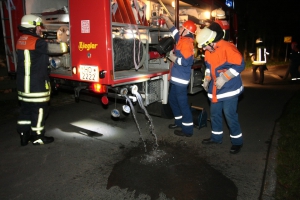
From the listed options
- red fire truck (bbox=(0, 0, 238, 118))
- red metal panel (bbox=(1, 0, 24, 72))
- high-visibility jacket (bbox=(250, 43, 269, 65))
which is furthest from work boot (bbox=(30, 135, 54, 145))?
high-visibility jacket (bbox=(250, 43, 269, 65))

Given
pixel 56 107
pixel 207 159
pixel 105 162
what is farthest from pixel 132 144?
pixel 56 107

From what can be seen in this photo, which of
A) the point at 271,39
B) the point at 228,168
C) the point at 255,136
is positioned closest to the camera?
the point at 228,168

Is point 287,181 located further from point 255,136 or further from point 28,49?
point 28,49

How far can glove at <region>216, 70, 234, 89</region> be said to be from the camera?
3.59 m

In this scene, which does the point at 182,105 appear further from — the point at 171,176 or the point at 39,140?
the point at 39,140

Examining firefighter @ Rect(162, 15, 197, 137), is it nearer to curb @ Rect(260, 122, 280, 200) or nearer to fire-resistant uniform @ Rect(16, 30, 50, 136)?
curb @ Rect(260, 122, 280, 200)

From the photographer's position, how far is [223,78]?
361cm

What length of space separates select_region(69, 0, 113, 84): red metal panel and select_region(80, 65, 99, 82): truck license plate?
0.06 metres

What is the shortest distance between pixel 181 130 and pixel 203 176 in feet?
4.87

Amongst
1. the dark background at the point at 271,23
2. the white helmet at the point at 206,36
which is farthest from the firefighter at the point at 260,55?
the dark background at the point at 271,23

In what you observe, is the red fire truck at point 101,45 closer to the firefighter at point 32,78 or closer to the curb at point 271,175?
the firefighter at point 32,78

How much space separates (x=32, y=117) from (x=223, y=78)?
9.84ft

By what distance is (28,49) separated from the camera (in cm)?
379

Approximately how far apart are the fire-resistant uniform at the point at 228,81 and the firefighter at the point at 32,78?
2517mm
